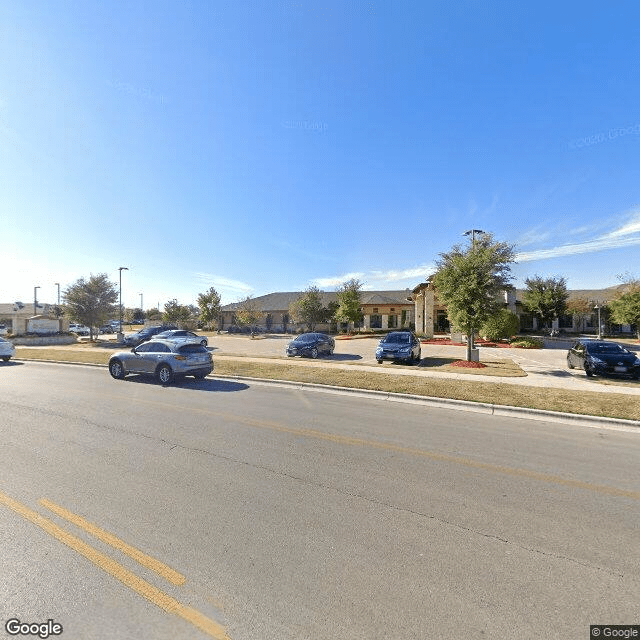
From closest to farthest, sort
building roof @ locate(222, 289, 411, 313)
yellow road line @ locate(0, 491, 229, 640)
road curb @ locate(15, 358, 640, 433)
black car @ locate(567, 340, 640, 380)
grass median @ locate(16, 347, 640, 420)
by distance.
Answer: yellow road line @ locate(0, 491, 229, 640) → road curb @ locate(15, 358, 640, 433) → grass median @ locate(16, 347, 640, 420) → black car @ locate(567, 340, 640, 380) → building roof @ locate(222, 289, 411, 313)

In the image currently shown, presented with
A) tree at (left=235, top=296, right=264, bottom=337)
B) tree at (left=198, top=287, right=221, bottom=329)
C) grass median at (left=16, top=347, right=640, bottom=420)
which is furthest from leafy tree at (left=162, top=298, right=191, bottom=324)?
grass median at (left=16, top=347, right=640, bottom=420)

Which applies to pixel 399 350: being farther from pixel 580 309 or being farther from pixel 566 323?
pixel 566 323

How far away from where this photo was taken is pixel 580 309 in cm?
4253

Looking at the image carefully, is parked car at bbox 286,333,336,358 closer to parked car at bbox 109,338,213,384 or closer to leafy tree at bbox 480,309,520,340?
parked car at bbox 109,338,213,384

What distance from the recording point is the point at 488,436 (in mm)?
6551

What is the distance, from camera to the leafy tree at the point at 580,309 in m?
42.0

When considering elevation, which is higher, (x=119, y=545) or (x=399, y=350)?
(x=399, y=350)

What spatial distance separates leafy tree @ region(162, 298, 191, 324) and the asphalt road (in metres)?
51.0

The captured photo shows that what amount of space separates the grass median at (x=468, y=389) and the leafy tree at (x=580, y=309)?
1526 inches

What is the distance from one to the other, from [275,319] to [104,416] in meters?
46.1

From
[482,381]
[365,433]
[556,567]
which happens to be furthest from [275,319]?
[556,567]

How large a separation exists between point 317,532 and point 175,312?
56.4 metres

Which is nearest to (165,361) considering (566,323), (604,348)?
(604,348)

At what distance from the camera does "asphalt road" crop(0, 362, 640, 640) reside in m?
2.41
